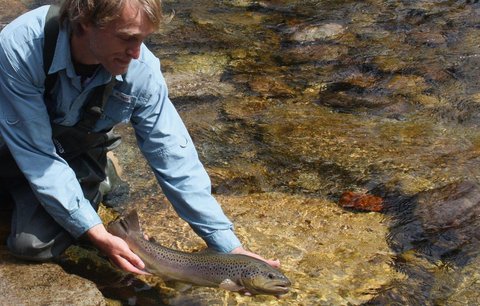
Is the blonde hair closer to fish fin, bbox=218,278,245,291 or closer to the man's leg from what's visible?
the man's leg

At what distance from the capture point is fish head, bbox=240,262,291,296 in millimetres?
3893

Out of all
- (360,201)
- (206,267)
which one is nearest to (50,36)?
(206,267)

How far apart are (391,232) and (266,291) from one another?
136 cm

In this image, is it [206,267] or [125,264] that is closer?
[125,264]

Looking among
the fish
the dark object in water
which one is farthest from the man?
the dark object in water

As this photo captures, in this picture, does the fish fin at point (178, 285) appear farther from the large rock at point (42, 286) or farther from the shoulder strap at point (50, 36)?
the shoulder strap at point (50, 36)

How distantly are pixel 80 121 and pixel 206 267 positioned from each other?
105 cm

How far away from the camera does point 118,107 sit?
407 centimetres

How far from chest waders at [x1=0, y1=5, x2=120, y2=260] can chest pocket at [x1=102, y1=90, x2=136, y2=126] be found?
0.05m

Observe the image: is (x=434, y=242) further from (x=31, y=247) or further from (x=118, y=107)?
(x=31, y=247)

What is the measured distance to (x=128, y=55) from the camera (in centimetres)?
357

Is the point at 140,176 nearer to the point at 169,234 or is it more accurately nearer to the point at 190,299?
the point at 169,234

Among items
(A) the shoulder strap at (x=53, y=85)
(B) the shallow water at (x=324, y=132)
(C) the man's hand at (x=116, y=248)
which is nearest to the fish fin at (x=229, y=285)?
(B) the shallow water at (x=324, y=132)

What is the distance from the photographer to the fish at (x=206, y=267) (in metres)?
3.90
